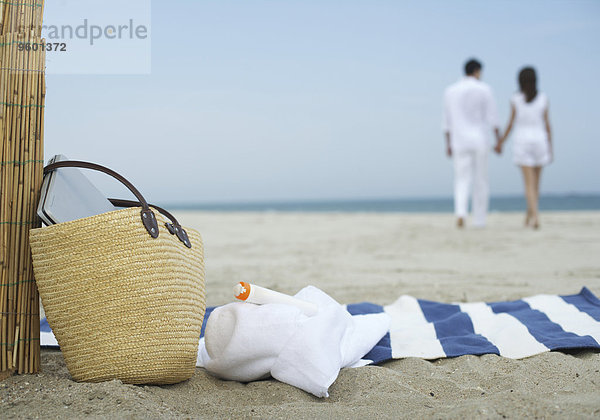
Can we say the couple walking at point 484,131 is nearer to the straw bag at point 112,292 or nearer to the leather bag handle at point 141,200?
the leather bag handle at point 141,200

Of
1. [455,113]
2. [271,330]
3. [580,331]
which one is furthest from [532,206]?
[271,330]

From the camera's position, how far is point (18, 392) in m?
1.59

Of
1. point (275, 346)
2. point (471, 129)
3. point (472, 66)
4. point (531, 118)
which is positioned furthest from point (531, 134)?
point (275, 346)

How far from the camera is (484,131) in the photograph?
7934 millimetres

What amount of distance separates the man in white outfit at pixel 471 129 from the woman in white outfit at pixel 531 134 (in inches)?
13.3

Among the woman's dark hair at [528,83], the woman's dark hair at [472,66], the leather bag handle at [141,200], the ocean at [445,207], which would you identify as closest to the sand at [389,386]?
the leather bag handle at [141,200]

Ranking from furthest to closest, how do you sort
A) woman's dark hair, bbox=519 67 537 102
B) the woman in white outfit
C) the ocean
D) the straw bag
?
the ocean < the woman in white outfit < woman's dark hair, bbox=519 67 537 102 < the straw bag

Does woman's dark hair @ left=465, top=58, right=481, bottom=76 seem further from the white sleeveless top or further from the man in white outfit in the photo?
the white sleeveless top

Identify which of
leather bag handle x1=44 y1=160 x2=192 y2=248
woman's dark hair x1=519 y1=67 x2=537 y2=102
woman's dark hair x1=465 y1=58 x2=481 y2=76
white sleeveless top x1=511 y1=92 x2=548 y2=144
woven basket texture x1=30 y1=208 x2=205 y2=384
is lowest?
woven basket texture x1=30 y1=208 x2=205 y2=384

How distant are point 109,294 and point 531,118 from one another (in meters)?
7.53

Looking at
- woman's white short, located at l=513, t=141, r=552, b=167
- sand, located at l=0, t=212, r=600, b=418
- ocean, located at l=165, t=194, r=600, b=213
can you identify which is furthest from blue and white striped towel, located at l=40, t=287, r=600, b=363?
ocean, located at l=165, t=194, r=600, b=213

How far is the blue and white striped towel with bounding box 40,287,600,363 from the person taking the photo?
7.25 ft

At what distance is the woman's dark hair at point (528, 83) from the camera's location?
25.3ft

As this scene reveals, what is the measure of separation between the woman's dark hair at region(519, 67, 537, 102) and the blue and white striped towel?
553 cm
